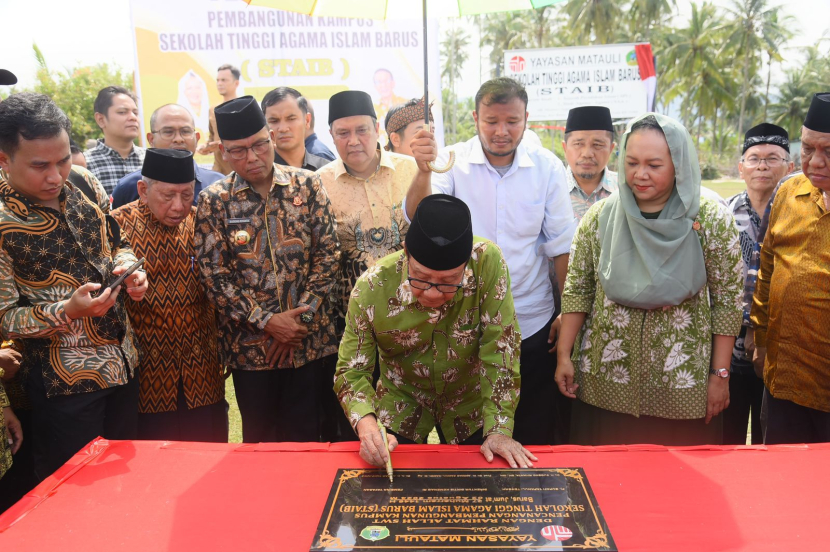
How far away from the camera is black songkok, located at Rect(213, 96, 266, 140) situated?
2676 mm

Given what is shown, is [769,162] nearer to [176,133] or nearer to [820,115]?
[820,115]

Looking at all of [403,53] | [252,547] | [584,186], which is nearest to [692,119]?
[403,53]

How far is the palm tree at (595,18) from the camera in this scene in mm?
31797

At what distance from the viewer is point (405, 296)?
81.5 inches

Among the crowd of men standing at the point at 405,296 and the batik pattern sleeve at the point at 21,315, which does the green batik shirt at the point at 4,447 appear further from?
the batik pattern sleeve at the point at 21,315

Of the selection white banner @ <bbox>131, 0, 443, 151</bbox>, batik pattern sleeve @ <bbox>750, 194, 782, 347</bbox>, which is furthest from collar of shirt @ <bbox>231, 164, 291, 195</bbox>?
white banner @ <bbox>131, 0, 443, 151</bbox>

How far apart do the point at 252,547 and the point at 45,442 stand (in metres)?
1.24

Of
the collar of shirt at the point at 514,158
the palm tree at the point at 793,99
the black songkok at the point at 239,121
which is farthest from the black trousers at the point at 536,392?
the palm tree at the point at 793,99

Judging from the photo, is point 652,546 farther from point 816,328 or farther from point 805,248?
point 805,248

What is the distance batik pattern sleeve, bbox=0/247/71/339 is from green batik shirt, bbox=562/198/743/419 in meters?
1.98

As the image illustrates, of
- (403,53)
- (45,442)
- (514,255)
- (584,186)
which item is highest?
(403,53)

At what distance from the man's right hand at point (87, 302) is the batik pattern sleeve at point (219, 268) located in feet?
1.81

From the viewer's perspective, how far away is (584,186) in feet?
12.0

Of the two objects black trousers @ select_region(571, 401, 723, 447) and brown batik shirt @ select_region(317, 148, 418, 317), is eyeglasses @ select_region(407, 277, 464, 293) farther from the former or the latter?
brown batik shirt @ select_region(317, 148, 418, 317)
